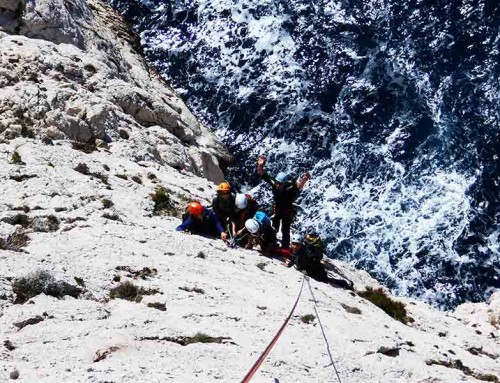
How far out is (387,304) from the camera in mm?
14469

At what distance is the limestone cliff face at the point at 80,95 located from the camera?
18.9 metres

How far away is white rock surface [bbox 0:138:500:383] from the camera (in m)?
8.59

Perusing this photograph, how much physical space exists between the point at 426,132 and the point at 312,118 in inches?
224

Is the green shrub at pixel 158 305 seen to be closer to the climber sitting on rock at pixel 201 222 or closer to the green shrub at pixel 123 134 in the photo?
the climber sitting on rock at pixel 201 222

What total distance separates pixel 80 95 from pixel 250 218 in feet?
24.3

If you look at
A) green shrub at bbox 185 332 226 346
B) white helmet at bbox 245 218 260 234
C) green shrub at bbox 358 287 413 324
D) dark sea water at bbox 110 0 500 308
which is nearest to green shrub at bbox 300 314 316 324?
green shrub at bbox 185 332 226 346

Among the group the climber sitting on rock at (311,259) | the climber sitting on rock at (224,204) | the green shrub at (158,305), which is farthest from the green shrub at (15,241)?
the climber sitting on rock at (311,259)

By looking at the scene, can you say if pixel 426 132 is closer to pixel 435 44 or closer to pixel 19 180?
pixel 435 44

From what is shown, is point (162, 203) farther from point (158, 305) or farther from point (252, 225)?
point (158, 305)

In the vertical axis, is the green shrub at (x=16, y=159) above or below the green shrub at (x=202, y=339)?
above

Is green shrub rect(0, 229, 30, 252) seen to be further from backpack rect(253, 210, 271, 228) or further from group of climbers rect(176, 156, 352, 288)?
backpack rect(253, 210, 271, 228)

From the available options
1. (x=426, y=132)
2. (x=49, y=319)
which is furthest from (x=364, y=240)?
(x=49, y=319)

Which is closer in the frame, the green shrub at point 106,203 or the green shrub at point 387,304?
the green shrub at point 387,304

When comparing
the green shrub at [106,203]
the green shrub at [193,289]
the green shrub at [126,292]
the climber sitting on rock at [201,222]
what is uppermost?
the climber sitting on rock at [201,222]
